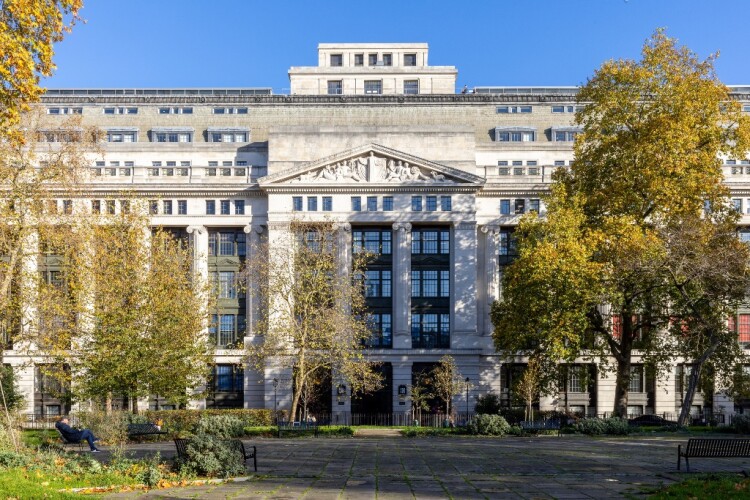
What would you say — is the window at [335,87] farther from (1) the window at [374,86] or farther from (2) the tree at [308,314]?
(2) the tree at [308,314]

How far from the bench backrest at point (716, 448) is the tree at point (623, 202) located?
20.3 metres

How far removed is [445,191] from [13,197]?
36379mm

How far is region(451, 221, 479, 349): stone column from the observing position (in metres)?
67.9

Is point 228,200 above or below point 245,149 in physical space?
below

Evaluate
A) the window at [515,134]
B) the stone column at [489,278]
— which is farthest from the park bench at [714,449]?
the window at [515,134]

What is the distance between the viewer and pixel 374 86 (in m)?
80.7

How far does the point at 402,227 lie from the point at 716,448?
4436 centimetres

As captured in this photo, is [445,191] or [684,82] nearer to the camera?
[684,82]

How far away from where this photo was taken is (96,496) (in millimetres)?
19484

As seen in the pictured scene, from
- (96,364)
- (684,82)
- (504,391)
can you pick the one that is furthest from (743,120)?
(96,364)

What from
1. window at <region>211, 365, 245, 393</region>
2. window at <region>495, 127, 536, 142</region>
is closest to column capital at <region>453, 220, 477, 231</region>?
window at <region>495, 127, 536, 142</region>

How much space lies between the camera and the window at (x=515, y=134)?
75.8m

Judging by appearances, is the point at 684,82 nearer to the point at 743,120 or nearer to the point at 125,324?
the point at 743,120

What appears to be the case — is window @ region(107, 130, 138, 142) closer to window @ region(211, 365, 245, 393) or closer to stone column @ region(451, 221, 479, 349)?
window @ region(211, 365, 245, 393)
